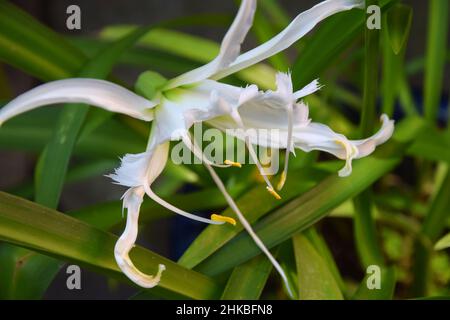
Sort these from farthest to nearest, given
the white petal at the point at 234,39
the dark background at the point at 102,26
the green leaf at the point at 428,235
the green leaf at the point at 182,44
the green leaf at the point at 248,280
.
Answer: the dark background at the point at 102,26
the green leaf at the point at 182,44
the green leaf at the point at 428,235
the green leaf at the point at 248,280
the white petal at the point at 234,39

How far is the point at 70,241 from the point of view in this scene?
0.34m

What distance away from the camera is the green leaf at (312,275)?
410 millimetres

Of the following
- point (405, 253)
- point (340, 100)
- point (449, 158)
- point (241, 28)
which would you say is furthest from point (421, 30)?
point (241, 28)

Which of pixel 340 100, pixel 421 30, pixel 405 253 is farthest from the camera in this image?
pixel 421 30

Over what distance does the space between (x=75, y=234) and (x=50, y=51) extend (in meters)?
0.15

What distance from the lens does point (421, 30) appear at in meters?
1.03

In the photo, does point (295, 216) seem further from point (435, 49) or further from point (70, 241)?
point (435, 49)

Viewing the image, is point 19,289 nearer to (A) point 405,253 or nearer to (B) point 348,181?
(B) point 348,181

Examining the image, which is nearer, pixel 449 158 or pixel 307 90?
pixel 307 90

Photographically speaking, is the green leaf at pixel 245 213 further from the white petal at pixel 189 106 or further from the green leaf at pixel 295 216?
the white petal at pixel 189 106

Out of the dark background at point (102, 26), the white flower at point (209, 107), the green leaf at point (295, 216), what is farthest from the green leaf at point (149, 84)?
the dark background at point (102, 26)

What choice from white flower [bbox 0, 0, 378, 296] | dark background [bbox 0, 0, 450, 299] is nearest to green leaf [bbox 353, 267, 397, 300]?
white flower [bbox 0, 0, 378, 296]

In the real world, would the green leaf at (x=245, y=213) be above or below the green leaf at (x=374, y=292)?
above

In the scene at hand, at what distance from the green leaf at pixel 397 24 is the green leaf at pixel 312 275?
6.0 inches
